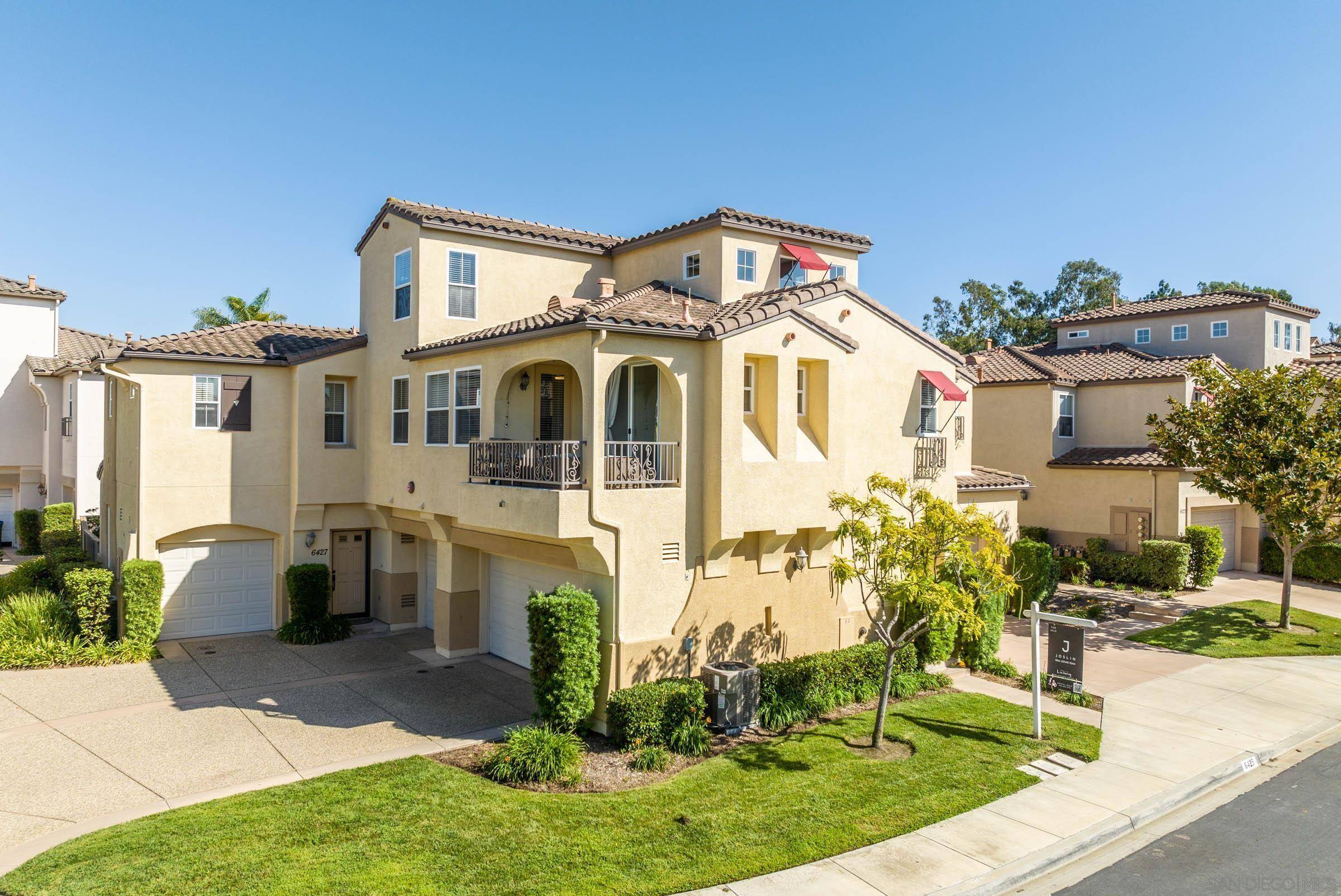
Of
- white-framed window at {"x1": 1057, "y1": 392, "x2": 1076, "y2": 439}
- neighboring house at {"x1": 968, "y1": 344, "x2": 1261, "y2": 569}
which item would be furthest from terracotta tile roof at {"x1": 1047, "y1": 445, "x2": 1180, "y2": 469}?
white-framed window at {"x1": 1057, "y1": 392, "x2": 1076, "y2": 439}

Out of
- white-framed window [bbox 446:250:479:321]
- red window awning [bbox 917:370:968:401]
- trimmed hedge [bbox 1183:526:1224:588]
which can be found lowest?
trimmed hedge [bbox 1183:526:1224:588]

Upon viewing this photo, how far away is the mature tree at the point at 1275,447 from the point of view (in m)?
19.2

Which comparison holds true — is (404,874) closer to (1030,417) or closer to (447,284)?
(447,284)

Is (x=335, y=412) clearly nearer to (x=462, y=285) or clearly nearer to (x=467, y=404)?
(x=462, y=285)

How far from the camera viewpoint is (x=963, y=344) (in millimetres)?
57625

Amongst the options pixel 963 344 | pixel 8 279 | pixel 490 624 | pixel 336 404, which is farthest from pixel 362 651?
pixel 963 344

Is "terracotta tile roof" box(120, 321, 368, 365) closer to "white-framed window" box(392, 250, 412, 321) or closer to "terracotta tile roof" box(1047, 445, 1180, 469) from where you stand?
"white-framed window" box(392, 250, 412, 321)

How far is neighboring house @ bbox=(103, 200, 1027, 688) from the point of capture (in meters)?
13.4

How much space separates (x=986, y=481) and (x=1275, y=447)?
6.38 meters

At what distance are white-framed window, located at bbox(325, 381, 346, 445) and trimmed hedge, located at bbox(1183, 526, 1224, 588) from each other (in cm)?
2470

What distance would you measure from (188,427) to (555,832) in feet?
47.2

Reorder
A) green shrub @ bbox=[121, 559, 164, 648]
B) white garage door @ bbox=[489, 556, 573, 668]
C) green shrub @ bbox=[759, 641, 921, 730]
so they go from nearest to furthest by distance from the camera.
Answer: green shrub @ bbox=[759, 641, 921, 730]
white garage door @ bbox=[489, 556, 573, 668]
green shrub @ bbox=[121, 559, 164, 648]

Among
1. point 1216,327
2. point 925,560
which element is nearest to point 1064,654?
point 925,560

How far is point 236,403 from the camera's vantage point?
64.0 ft
